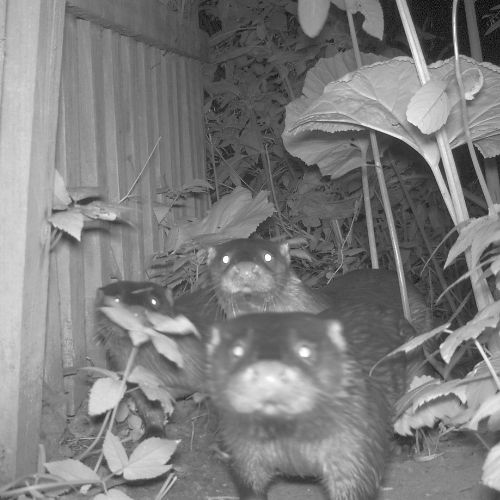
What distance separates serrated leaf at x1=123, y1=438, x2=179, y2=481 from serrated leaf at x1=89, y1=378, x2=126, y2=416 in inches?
8.4

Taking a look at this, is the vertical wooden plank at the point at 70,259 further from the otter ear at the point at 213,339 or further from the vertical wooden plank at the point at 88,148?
the otter ear at the point at 213,339

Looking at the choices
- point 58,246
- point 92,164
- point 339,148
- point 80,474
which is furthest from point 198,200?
point 80,474

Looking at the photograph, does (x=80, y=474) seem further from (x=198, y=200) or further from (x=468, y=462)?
(x=198, y=200)

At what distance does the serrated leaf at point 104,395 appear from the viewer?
2.79 meters

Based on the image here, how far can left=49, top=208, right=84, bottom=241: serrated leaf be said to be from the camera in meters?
3.13

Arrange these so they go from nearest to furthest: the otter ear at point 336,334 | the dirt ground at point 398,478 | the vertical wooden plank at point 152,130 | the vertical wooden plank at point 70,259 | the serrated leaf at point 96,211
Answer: the otter ear at point 336,334 < the serrated leaf at point 96,211 < the dirt ground at point 398,478 < the vertical wooden plank at point 70,259 < the vertical wooden plank at point 152,130

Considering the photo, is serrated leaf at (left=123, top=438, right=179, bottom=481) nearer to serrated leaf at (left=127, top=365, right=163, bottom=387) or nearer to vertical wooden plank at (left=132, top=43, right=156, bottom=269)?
serrated leaf at (left=127, top=365, right=163, bottom=387)

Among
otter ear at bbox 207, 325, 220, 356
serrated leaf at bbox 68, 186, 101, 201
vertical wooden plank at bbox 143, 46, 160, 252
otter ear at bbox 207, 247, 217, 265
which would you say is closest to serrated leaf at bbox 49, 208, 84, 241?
serrated leaf at bbox 68, 186, 101, 201

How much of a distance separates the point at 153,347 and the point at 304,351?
1.75 meters

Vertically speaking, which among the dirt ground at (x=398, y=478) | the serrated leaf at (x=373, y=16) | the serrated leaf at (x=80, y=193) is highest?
the serrated leaf at (x=373, y=16)

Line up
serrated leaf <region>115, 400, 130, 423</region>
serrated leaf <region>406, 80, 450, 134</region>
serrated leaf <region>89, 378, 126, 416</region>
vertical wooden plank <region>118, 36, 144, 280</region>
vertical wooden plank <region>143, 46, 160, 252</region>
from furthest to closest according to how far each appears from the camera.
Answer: vertical wooden plank <region>143, 46, 160, 252</region> → vertical wooden plank <region>118, 36, 144, 280</region> → serrated leaf <region>115, 400, 130, 423</region> → serrated leaf <region>406, 80, 450, 134</region> → serrated leaf <region>89, 378, 126, 416</region>

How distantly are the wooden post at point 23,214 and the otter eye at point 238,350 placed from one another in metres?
1.04

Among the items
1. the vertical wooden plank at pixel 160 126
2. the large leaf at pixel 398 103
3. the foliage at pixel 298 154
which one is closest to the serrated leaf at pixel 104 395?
the large leaf at pixel 398 103

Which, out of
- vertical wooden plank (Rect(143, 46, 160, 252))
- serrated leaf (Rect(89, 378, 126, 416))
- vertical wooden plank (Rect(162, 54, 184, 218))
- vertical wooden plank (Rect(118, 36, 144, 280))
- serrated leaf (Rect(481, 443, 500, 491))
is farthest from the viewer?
vertical wooden plank (Rect(162, 54, 184, 218))
